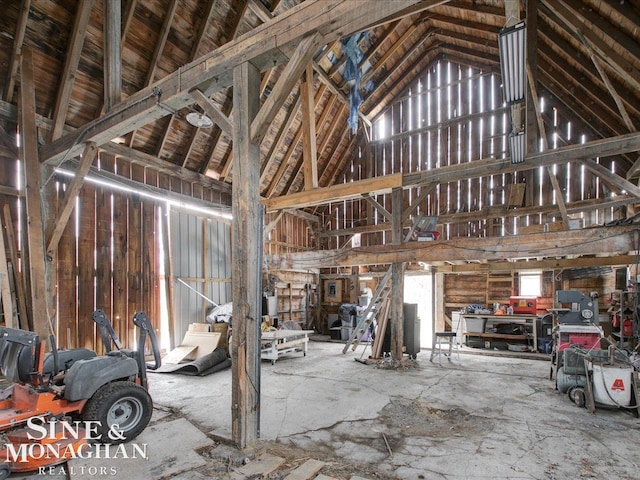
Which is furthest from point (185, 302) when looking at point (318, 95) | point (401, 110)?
point (401, 110)

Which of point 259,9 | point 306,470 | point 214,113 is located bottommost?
point 306,470

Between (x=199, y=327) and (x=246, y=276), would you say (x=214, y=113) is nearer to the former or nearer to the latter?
(x=246, y=276)

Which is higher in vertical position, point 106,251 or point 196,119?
point 196,119

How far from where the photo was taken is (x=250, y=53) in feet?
11.4

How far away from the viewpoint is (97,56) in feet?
21.2

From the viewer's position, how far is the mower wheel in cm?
338

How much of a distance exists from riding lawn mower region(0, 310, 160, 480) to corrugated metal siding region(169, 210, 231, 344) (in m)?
4.69

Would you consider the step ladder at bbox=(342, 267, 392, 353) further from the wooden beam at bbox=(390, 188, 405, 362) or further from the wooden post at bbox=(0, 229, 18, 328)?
the wooden post at bbox=(0, 229, 18, 328)

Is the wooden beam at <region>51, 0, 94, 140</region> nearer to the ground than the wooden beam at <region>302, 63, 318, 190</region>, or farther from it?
farther from it

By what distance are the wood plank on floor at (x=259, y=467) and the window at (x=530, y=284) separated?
10.2m

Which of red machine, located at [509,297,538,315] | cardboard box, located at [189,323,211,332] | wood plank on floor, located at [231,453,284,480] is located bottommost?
wood plank on floor, located at [231,453,284,480]

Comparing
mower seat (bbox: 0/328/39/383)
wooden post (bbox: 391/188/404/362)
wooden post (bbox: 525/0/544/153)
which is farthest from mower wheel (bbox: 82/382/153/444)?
wooden post (bbox: 525/0/544/153)

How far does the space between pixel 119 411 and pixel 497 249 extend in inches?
242

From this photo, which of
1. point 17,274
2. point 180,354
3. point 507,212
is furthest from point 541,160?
point 17,274
